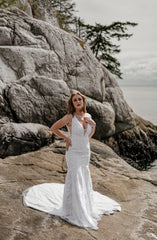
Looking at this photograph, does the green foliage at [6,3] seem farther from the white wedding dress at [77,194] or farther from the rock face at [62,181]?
the white wedding dress at [77,194]

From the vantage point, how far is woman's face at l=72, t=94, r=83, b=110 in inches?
200

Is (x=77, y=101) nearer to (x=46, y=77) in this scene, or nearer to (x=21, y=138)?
(x=21, y=138)

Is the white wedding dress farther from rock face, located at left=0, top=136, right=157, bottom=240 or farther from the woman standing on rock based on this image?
rock face, located at left=0, top=136, right=157, bottom=240

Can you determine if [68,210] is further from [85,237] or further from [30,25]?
[30,25]

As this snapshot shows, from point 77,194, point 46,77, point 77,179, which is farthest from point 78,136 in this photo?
point 46,77

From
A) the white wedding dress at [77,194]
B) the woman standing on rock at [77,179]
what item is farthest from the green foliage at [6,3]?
the white wedding dress at [77,194]

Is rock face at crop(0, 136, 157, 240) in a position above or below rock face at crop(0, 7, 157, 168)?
below

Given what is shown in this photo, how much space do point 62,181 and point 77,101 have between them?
317 cm

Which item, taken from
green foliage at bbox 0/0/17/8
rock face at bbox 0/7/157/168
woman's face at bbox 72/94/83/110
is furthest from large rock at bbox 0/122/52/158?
green foliage at bbox 0/0/17/8

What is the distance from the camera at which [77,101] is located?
5082 mm

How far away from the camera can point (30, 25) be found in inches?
500

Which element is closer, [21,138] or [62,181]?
[62,181]

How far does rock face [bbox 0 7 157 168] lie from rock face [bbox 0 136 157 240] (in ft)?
7.23

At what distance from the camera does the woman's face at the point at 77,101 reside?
509 cm
